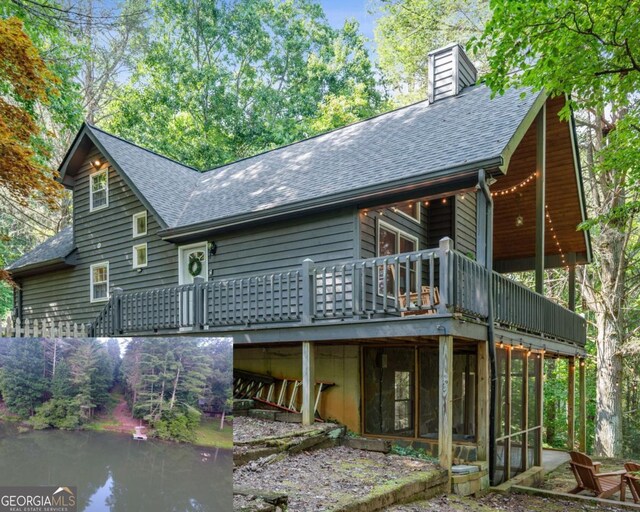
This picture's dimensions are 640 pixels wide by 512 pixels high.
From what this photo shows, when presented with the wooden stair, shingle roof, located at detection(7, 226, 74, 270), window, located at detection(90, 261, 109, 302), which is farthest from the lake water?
shingle roof, located at detection(7, 226, 74, 270)

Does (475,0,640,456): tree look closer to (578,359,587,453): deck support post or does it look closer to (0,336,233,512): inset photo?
(578,359,587,453): deck support post

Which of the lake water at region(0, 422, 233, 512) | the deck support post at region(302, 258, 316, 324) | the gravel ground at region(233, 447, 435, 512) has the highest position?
the deck support post at region(302, 258, 316, 324)

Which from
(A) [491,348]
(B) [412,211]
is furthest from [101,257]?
(A) [491,348]

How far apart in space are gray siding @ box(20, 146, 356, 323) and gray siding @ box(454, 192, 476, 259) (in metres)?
3.82

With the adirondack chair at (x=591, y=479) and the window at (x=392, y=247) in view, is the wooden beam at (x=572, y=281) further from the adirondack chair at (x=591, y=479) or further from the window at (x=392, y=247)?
the adirondack chair at (x=591, y=479)

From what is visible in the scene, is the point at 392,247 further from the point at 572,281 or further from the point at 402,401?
the point at 572,281

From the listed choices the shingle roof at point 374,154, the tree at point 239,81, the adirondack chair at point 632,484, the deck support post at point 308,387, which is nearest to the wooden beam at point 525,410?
the adirondack chair at point 632,484

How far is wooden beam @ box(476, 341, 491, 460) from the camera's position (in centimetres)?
823

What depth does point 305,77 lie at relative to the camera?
2839cm

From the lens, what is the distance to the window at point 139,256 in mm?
14078

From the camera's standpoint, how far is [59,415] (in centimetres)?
288

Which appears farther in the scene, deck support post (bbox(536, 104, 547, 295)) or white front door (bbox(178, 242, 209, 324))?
white front door (bbox(178, 242, 209, 324))

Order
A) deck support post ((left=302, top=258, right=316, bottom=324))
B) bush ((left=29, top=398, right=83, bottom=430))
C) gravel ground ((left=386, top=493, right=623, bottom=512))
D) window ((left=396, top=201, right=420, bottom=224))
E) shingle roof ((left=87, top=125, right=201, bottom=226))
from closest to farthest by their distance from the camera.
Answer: bush ((left=29, top=398, right=83, bottom=430)), gravel ground ((left=386, top=493, right=623, bottom=512)), deck support post ((left=302, top=258, right=316, bottom=324)), window ((left=396, top=201, right=420, bottom=224)), shingle roof ((left=87, top=125, right=201, bottom=226))

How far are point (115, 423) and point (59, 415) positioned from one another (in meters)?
0.31
